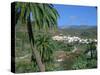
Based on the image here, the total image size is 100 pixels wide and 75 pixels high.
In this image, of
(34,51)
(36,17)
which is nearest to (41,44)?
(34,51)

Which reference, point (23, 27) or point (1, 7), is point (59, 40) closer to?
point (23, 27)

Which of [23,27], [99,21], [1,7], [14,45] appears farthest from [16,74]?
[99,21]

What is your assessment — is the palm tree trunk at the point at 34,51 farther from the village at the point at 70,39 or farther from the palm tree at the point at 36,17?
the village at the point at 70,39

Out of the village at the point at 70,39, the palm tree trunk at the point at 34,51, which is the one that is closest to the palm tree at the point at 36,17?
the palm tree trunk at the point at 34,51

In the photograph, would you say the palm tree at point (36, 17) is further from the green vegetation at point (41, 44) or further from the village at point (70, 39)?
the village at point (70, 39)

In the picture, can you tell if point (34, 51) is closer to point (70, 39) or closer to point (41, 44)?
point (41, 44)

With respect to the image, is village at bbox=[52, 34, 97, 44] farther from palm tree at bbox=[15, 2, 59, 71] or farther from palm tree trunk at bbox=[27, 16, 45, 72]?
palm tree trunk at bbox=[27, 16, 45, 72]

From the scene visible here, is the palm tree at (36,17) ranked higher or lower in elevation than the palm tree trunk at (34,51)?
higher

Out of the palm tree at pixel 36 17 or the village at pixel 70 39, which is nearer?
the palm tree at pixel 36 17
